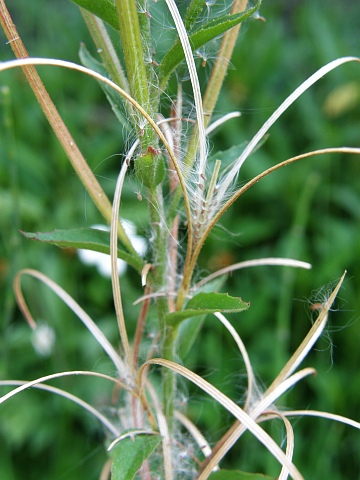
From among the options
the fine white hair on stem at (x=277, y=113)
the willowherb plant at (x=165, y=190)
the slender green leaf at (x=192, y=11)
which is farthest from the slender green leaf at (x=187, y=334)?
the slender green leaf at (x=192, y=11)

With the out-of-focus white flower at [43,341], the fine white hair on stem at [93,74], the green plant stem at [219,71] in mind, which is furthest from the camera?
the out-of-focus white flower at [43,341]

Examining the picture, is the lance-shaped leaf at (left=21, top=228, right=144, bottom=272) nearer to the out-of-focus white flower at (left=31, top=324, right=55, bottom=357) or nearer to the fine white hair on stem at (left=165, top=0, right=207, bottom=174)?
the fine white hair on stem at (left=165, top=0, right=207, bottom=174)

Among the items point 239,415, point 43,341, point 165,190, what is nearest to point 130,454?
point 239,415

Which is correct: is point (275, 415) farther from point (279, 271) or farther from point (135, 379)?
point (279, 271)

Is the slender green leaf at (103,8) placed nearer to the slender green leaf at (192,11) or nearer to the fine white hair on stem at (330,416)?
the slender green leaf at (192,11)

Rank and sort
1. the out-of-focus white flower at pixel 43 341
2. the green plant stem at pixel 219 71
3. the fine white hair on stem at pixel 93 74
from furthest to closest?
the out-of-focus white flower at pixel 43 341, the green plant stem at pixel 219 71, the fine white hair on stem at pixel 93 74

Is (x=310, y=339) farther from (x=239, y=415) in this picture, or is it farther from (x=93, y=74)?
(x=93, y=74)

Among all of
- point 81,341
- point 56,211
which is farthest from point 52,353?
point 56,211

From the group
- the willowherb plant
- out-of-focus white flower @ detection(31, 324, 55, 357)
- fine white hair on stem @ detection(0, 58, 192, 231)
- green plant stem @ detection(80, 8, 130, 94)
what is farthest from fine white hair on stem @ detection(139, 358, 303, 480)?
out-of-focus white flower @ detection(31, 324, 55, 357)

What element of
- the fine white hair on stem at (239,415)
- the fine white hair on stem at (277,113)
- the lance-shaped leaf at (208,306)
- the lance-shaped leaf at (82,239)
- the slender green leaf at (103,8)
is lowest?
the fine white hair on stem at (239,415)
